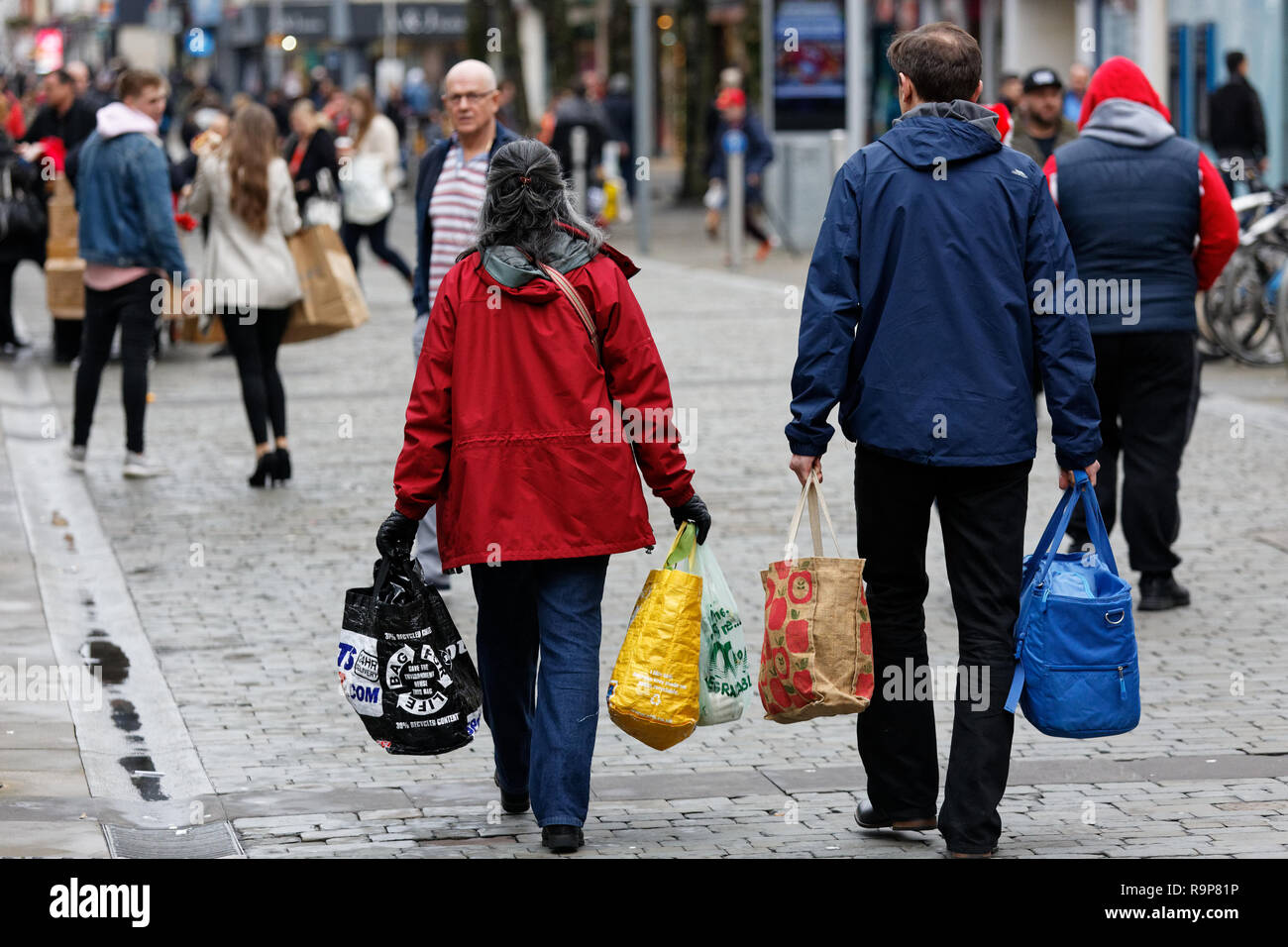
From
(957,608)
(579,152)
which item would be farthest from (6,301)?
(957,608)

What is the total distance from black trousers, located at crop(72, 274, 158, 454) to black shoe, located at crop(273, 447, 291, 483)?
30.0 inches

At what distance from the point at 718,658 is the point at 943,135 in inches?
52.6

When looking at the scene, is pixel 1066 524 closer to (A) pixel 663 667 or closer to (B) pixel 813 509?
(B) pixel 813 509

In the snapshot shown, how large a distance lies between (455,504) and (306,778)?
1.22m

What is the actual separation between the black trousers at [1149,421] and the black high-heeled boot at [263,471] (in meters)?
4.40

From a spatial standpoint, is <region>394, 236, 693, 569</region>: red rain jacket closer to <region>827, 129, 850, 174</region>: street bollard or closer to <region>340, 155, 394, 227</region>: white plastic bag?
<region>340, 155, 394, 227</region>: white plastic bag

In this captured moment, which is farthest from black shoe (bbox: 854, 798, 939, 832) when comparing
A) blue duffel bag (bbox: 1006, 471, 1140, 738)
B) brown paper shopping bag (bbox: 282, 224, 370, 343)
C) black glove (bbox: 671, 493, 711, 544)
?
brown paper shopping bag (bbox: 282, 224, 370, 343)

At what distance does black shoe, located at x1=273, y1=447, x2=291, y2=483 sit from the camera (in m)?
10.6

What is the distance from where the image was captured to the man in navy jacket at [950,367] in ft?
16.1

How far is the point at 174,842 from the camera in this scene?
17.5 ft

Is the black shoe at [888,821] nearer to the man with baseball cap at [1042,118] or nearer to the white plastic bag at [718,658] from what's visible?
the white plastic bag at [718,658]
